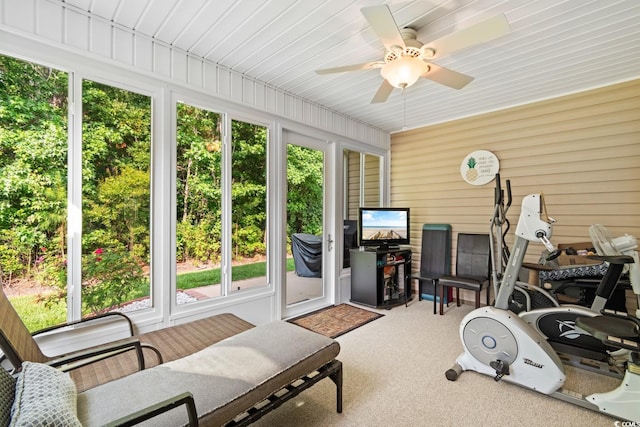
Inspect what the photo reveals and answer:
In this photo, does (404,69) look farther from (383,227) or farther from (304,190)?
(383,227)

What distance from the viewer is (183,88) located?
2812mm

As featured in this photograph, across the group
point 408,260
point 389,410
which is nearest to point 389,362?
point 389,410

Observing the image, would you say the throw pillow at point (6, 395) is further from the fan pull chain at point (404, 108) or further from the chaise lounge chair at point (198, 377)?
the fan pull chain at point (404, 108)

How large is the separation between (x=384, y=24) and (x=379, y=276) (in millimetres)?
3238

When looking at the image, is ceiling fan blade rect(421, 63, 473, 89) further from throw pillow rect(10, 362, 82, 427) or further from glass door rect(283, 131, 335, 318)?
throw pillow rect(10, 362, 82, 427)

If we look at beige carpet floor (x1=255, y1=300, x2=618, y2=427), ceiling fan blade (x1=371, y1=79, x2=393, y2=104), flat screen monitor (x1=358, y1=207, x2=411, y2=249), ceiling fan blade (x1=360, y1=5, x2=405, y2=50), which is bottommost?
beige carpet floor (x1=255, y1=300, x2=618, y2=427)

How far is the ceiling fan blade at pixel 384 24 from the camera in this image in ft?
5.44

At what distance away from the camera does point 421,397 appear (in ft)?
7.22

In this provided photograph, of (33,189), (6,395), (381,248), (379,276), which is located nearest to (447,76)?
(381,248)

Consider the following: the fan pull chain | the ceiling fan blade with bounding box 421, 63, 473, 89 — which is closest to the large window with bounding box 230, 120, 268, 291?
the fan pull chain

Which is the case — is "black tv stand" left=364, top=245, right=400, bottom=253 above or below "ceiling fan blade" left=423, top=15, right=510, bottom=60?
below

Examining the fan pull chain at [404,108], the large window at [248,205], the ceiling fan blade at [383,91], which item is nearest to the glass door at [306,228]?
the large window at [248,205]

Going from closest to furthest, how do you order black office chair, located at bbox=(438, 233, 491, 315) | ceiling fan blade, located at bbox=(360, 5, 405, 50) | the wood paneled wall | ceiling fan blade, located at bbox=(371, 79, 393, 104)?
1. ceiling fan blade, located at bbox=(360, 5, 405, 50)
2. ceiling fan blade, located at bbox=(371, 79, 393, 104)
3. the wood paneled wall
4. black office chair, located at bbox=(438, 233, 491, 315)

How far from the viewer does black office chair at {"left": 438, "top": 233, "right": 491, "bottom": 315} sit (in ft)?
12.7
